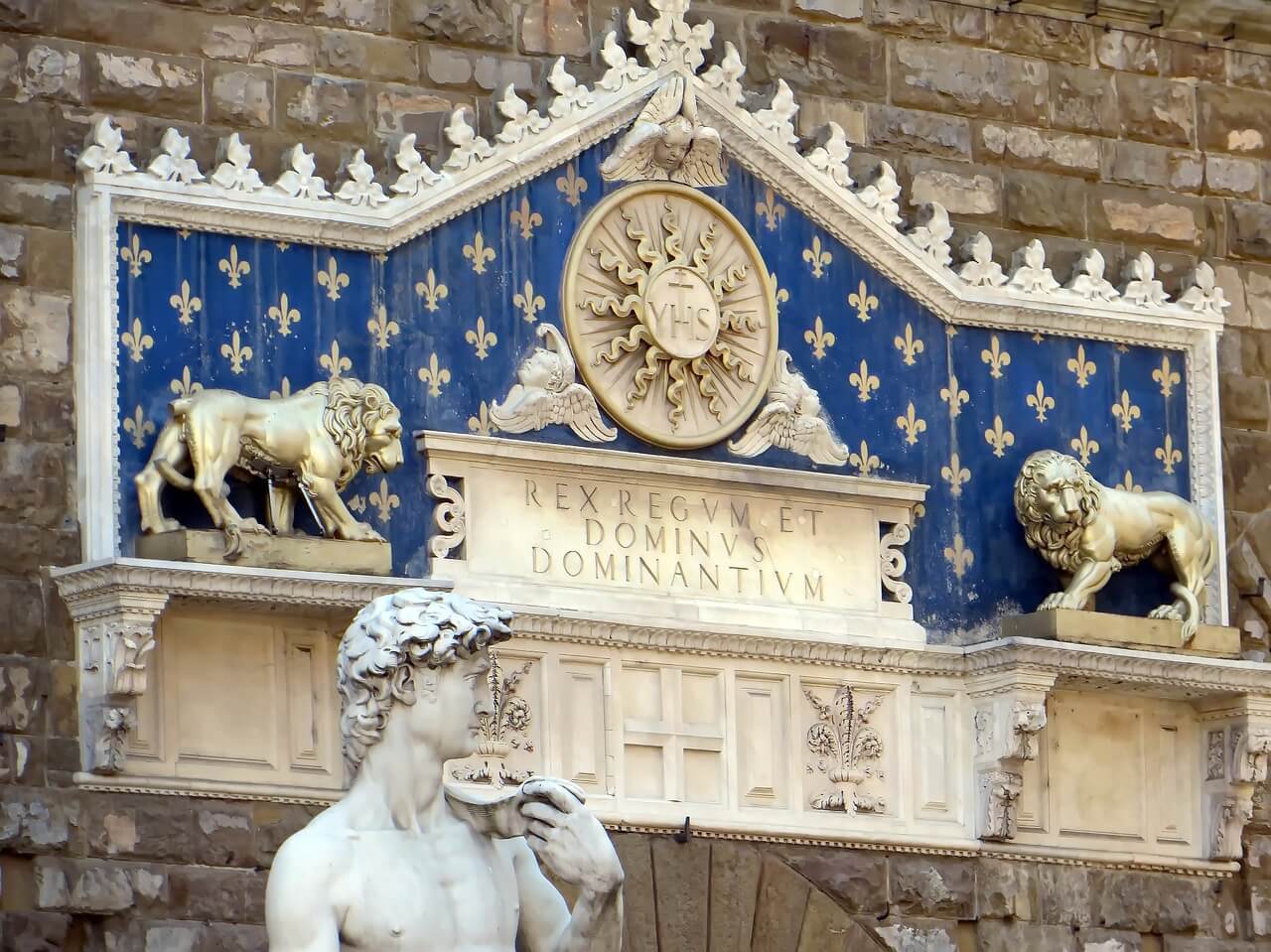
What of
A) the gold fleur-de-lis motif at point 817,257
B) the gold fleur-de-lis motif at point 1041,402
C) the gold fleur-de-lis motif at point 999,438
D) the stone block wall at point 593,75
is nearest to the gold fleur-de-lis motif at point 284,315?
the stone block wall at point 593,75

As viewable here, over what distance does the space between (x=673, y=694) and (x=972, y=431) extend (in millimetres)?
1526

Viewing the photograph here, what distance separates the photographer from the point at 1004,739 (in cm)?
1197

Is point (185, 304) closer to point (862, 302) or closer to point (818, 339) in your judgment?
point (818, 339)

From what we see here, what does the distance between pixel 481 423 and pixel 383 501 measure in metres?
0.44

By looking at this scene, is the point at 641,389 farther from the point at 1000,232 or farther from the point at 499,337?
the point at 1000,232

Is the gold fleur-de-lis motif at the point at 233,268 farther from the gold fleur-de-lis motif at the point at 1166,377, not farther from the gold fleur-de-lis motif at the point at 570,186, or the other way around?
the gold fleur-de-lis motif at the point at 1166,377

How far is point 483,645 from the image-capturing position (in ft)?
25.1

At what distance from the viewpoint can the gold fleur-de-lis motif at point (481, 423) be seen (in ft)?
37.5

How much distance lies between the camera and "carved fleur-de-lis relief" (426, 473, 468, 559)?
1130cm

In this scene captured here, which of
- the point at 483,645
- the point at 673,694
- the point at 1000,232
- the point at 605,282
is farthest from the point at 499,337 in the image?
the point at 483,645

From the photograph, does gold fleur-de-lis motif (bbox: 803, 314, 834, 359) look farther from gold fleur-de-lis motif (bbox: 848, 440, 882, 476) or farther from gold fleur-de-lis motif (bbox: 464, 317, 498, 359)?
gold fleur-de-lis motif (bbox: 464, 317, 498, 359)

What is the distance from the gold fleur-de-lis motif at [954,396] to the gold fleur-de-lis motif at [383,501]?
215 centimetres

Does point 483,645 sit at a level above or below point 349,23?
below

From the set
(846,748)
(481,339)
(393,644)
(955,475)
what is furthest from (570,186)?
(393,644)
